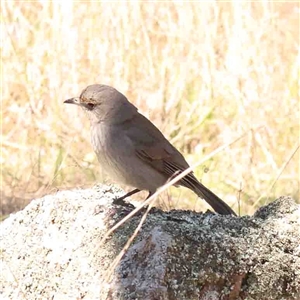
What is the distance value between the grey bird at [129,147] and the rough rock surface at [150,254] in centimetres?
79

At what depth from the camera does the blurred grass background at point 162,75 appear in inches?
287

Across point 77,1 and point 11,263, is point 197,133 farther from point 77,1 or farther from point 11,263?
point 11,263

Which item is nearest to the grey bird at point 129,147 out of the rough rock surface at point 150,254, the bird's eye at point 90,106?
the bird's eye at point 90,106

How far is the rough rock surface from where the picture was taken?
11.1 feet

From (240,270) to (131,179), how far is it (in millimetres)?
1553

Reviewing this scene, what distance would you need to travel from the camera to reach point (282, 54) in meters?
7.97

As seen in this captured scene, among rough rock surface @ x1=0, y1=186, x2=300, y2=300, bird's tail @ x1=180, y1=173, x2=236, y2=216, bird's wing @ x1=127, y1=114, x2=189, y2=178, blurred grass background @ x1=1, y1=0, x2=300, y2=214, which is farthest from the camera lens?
blurred grass background @ x1=1, y1=0, x2=300, y2=214

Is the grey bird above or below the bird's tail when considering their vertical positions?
above

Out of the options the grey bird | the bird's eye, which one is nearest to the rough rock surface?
the grey bird

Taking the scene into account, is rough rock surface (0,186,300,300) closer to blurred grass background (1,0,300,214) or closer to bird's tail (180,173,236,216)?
bird's tail (180,173,236,216)

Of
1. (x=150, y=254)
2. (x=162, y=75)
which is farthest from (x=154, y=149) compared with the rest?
(x=162, y=75)

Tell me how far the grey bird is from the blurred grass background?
75.0 inches

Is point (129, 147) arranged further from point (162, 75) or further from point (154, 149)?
point (162, 75)

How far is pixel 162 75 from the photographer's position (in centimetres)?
779
